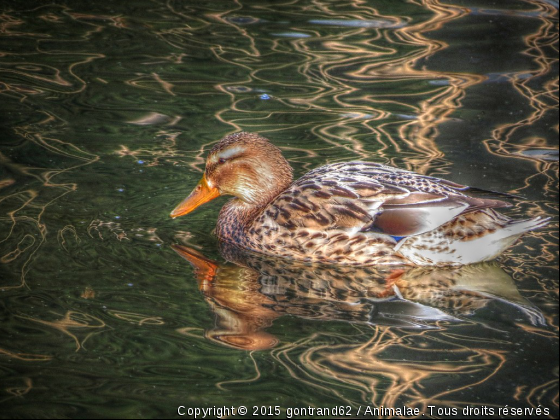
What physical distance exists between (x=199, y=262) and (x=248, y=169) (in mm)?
1028

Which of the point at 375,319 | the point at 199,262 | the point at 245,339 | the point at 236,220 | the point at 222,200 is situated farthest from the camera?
the point at 222,200

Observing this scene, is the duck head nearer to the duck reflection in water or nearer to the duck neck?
the duck neck

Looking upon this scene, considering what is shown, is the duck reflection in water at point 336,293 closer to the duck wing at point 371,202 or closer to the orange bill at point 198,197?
the duck wing at point 371,202

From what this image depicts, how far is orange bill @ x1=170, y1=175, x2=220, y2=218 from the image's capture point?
7.21m

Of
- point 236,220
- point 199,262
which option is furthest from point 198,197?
point 199,262

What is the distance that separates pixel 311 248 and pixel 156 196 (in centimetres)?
156

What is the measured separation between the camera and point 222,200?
8227 millimetres

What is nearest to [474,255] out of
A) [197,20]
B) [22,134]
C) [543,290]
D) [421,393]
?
[543,290]

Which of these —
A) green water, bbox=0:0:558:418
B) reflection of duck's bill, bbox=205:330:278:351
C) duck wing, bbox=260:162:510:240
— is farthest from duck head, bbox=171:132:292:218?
reflection of duck's bill, bbox=205:330:278:351

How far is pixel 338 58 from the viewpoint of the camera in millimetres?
10773

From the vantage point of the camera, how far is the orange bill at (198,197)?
7.21m

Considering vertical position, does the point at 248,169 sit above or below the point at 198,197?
above

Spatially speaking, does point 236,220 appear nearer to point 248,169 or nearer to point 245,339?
point 248,169

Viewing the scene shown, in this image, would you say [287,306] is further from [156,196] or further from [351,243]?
[156,196]
